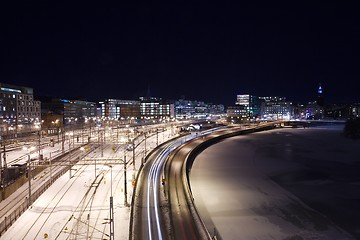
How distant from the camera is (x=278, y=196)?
76.4 feet

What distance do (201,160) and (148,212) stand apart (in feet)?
80.1

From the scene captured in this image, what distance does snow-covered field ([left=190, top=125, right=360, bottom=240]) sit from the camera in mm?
17047

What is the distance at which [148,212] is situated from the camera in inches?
670

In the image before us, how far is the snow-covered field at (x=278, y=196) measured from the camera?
1705 centimetres

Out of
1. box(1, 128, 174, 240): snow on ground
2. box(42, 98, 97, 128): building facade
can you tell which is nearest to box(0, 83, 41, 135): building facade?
box(42, 98, 97, 128): building facade

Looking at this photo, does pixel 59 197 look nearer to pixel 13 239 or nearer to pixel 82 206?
pixel 82 206

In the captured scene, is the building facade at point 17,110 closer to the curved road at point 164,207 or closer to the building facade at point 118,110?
the curved road at point 164,207

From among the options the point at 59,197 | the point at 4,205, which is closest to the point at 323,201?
the point at 59,197

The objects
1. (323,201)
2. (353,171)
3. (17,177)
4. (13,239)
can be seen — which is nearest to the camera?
(13,239)

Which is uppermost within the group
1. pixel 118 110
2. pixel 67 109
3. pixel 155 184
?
pixel 118 110

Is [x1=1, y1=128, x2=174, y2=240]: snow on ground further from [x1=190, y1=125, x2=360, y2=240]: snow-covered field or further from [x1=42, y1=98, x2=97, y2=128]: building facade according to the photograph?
[x1=42, y1=98, x2=97, y2=128]: building facade

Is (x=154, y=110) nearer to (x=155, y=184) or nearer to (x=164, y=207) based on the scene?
(x=155, y=184)

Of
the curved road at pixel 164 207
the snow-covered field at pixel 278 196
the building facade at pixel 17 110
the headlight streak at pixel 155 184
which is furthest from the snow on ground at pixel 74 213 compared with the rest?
the building facade at pixel 17 110

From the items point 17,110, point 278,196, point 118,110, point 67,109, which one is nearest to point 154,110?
point 118,110
